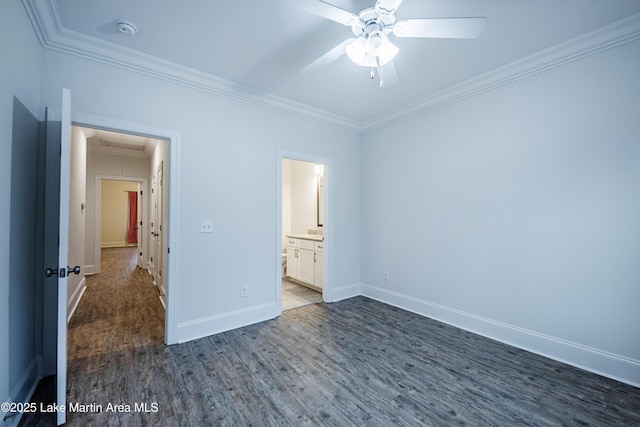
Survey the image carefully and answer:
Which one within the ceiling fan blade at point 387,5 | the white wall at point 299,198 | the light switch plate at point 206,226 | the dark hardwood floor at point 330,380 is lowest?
the dark hardwood floor at point 330,380

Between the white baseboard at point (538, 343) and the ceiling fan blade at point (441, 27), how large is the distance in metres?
2.59

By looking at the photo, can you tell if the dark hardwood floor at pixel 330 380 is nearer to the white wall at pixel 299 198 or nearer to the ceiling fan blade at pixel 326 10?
the ceiling fan blade at pixel 326 10

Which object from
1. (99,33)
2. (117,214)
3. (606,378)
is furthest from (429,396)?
(117,214)

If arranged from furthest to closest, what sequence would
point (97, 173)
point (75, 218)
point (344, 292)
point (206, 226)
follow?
point (97, 173) < point (344, 292) < point (75, 218) < point (206, 226)

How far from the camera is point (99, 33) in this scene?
2.11 metres

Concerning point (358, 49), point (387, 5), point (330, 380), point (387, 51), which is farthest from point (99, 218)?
point (387, 5)

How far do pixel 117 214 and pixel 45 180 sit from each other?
9522 millimetres

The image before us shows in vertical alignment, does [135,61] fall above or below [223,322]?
above

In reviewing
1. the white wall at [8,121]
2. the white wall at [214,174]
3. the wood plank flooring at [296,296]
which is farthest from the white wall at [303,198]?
the white wall at [8,121]

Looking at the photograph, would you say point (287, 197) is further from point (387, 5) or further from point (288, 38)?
point (387, 5)

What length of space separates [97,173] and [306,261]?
5.02 meters

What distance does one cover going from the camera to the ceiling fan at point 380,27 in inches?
60.1

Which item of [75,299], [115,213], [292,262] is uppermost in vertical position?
[115,213]

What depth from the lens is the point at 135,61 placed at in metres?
2.39
